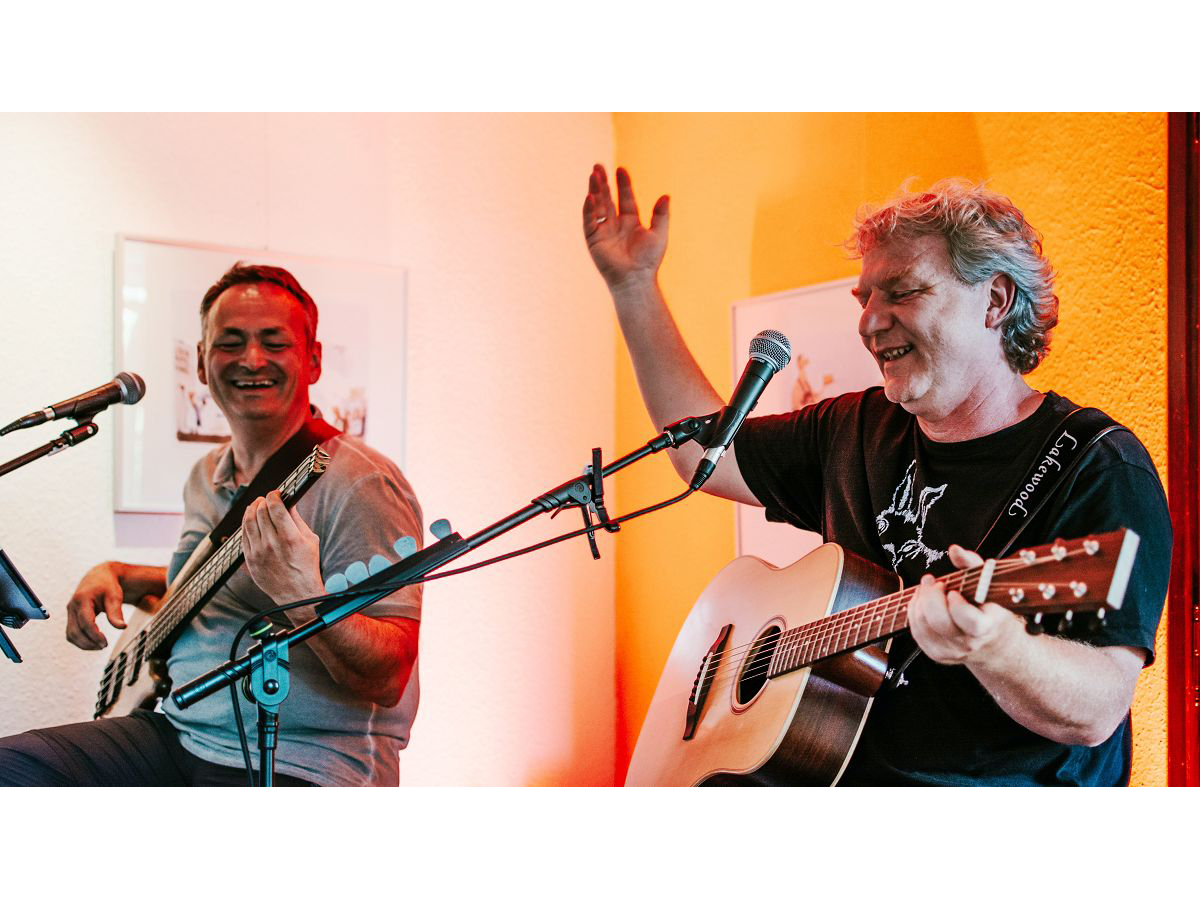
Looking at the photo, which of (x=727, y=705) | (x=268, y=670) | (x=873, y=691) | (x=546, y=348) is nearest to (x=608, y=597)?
(x=546, y=348)

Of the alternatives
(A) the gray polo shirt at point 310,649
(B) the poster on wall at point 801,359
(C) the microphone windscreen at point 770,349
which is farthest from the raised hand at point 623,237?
(A) the gray polo shirt at point 310,649

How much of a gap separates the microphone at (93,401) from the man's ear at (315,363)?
1.14 feet

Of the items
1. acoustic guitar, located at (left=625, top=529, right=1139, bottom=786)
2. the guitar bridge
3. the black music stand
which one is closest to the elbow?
acoustic guitar, located at (left=625, top=529, right=1139, bottom=786)

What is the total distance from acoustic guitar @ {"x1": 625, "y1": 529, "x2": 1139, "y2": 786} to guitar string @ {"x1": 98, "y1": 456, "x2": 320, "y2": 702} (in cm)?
92

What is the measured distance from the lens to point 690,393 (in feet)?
7.46

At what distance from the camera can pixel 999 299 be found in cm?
197

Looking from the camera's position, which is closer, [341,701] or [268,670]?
[268,670]

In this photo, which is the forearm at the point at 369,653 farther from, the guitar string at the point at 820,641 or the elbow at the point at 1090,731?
the elbow at the point at 1090,731

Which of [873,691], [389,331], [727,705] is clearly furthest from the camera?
[389,331]

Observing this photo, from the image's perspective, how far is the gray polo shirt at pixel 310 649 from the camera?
231 cm

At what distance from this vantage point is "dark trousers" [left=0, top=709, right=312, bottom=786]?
2260mm
